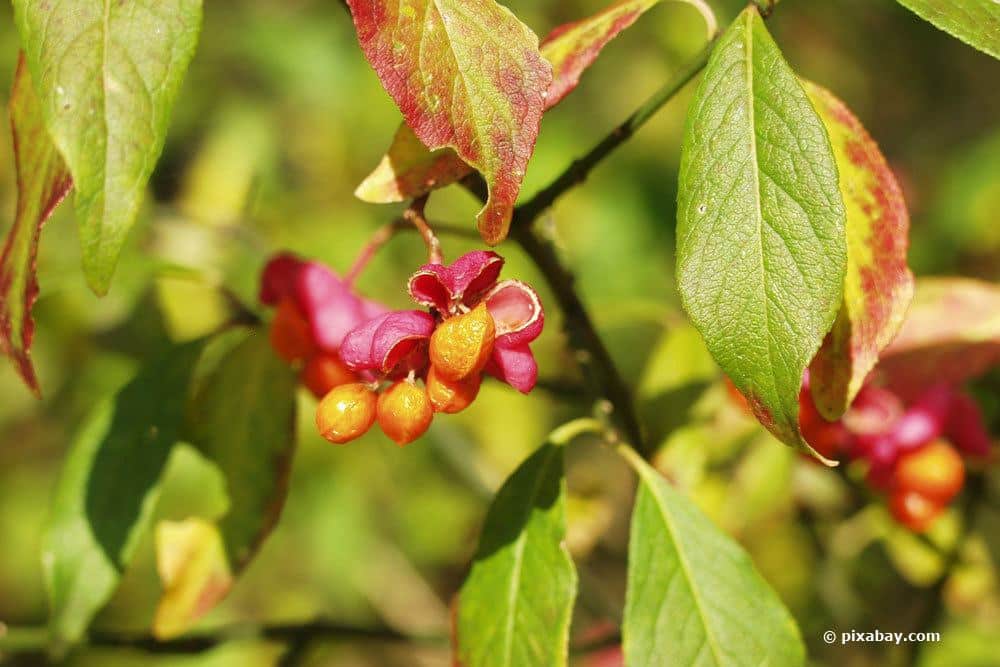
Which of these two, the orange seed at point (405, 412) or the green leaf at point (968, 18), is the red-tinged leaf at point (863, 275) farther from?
the orange seed at point (405, 412)

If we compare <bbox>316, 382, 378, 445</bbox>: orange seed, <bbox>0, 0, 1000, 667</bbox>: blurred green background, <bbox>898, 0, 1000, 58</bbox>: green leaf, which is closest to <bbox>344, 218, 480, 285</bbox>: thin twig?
<bbox>316, 382, 378, 445</bbox>: orange seed

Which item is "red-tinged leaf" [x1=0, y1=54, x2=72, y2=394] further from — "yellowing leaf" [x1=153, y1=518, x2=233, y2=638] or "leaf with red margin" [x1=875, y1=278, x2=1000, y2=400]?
"leaf with red margin" [x1=875, y1=278, x2=1000, y2=400]

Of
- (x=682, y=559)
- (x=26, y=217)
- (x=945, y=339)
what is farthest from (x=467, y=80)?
(x=945, y=339)

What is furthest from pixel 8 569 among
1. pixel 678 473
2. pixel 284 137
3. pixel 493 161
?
pixel 493 161

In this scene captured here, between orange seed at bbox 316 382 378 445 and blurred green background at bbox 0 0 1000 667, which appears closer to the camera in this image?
orange seed at bbox 316 382 378 445

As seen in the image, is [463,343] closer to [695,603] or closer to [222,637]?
[695,603]

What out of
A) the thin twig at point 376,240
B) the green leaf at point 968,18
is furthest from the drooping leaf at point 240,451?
the green leaf at point 968,18

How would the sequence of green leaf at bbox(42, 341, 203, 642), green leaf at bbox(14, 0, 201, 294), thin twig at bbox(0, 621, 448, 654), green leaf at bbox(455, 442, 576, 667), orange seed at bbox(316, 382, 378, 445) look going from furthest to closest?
thin twig at bbox(0, 621, 448, 654), green leaf at bbox(42, 341, 203, 642), green leaf at bbox(455, 442, 576, 667), orange seed at bbox(316, 382, 378, 445), green leaf at bbox(14, 0, 201, 294)

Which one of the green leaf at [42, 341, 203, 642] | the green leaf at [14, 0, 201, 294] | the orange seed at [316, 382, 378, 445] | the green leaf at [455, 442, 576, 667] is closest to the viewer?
the green leaf at [14, 0, 201, 294]

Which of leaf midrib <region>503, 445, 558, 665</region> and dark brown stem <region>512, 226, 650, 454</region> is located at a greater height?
dark brown stem <region>512, 226, 650, 454</region>
